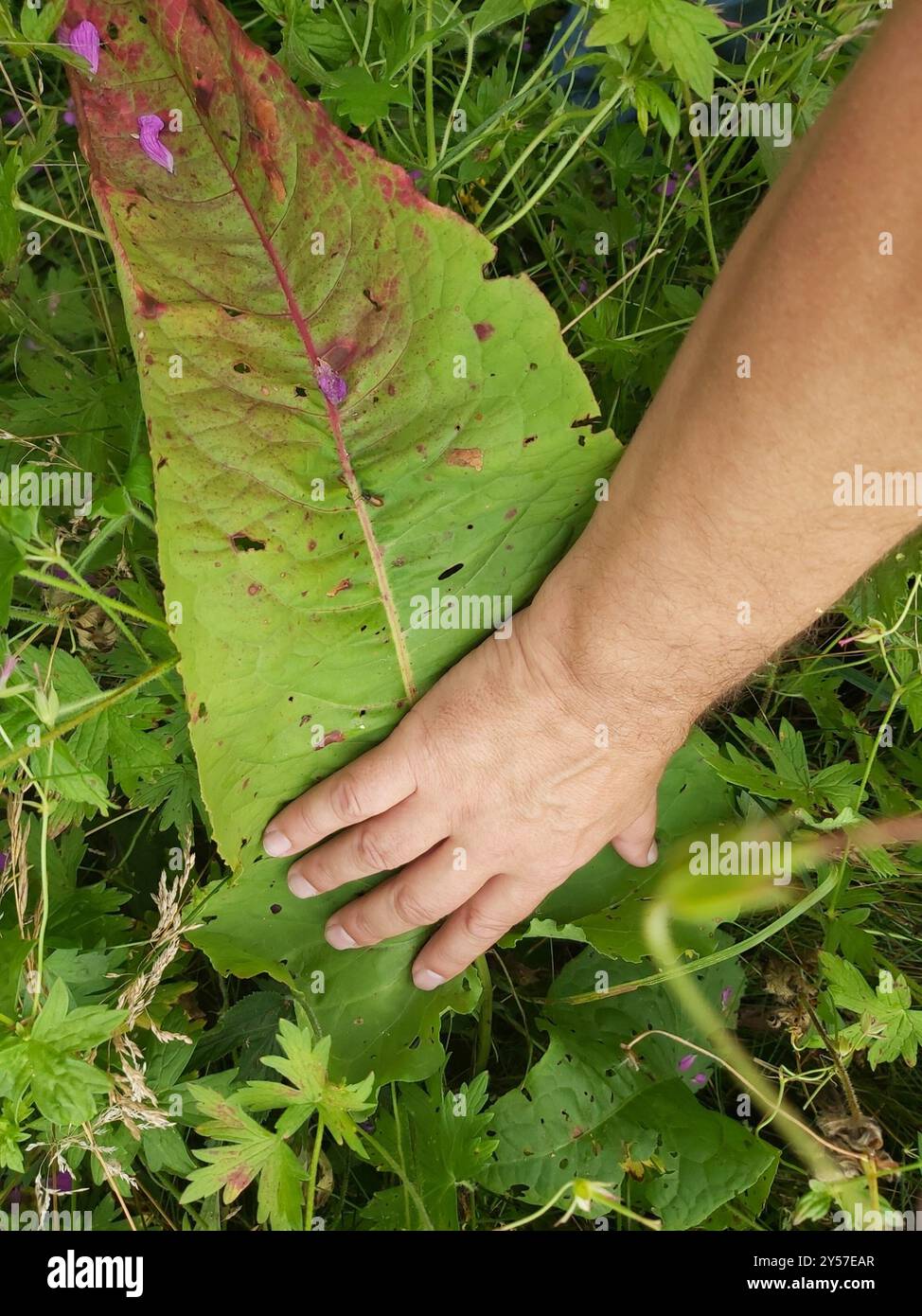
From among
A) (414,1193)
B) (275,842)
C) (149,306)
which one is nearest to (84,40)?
(149,306)

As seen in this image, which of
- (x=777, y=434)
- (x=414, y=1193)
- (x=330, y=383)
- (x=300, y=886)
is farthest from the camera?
(x=300, y=886)

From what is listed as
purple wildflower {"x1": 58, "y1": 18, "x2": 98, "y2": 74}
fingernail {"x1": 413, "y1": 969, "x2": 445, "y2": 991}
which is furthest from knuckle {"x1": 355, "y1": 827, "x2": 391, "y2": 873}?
purple wildflower {"x1": 58, "y1": 18, "x2": 98, "y2": 74}

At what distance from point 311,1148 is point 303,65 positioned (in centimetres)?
184

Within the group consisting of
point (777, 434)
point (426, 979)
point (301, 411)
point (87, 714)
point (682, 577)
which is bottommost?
point (426, 979)

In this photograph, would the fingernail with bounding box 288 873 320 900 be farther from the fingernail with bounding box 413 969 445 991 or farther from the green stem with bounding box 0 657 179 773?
the green stem with bounding box 0 657 179 773

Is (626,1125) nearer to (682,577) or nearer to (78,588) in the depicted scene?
(682,577)

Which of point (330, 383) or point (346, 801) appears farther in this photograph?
point (346, 801)

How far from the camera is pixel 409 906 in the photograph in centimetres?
165

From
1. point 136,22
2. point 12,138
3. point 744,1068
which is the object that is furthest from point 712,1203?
point 12,138

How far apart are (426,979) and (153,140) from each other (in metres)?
1.36

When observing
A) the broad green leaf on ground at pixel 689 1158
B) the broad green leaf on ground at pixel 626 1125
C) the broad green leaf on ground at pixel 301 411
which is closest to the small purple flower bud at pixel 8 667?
the broad green leaf on ground at pixel 301 411

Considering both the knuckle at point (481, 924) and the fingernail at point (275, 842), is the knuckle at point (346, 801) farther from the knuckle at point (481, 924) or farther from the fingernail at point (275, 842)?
the knuckle at point (481, 924)
